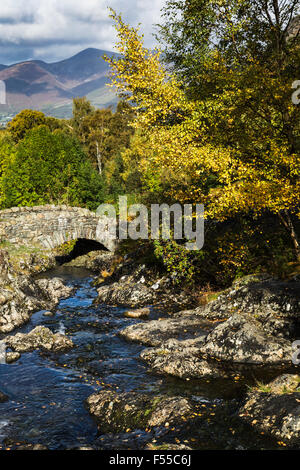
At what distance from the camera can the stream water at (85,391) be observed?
7734 millimetres

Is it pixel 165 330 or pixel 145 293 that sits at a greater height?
pixel 145 293

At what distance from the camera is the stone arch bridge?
2553 centimetres

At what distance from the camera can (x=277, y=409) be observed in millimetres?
7883

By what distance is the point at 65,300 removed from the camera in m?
20.8

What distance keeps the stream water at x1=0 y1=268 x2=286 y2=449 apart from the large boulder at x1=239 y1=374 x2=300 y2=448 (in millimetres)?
275

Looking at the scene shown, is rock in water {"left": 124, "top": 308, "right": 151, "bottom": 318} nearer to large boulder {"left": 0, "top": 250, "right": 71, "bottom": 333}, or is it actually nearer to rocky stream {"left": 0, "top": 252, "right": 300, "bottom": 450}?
rocky stream {"left": 0, "top": 252, "right": 300, "bottom": 450}

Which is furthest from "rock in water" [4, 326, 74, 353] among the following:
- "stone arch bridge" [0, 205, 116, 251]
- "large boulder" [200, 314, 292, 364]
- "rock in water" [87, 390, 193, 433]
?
"stone arch bridge" [0, 205, 116, 251]

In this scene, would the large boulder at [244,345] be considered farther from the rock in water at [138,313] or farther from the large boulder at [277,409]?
the rock in water at [138,313]

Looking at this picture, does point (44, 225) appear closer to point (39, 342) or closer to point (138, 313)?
point (138, 313)

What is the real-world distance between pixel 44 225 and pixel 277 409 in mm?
21425

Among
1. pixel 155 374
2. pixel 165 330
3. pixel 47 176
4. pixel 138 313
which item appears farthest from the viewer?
pixel 47 176

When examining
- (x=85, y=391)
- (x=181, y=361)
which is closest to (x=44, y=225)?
(x=85, y=391)

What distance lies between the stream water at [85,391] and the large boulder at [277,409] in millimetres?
275
